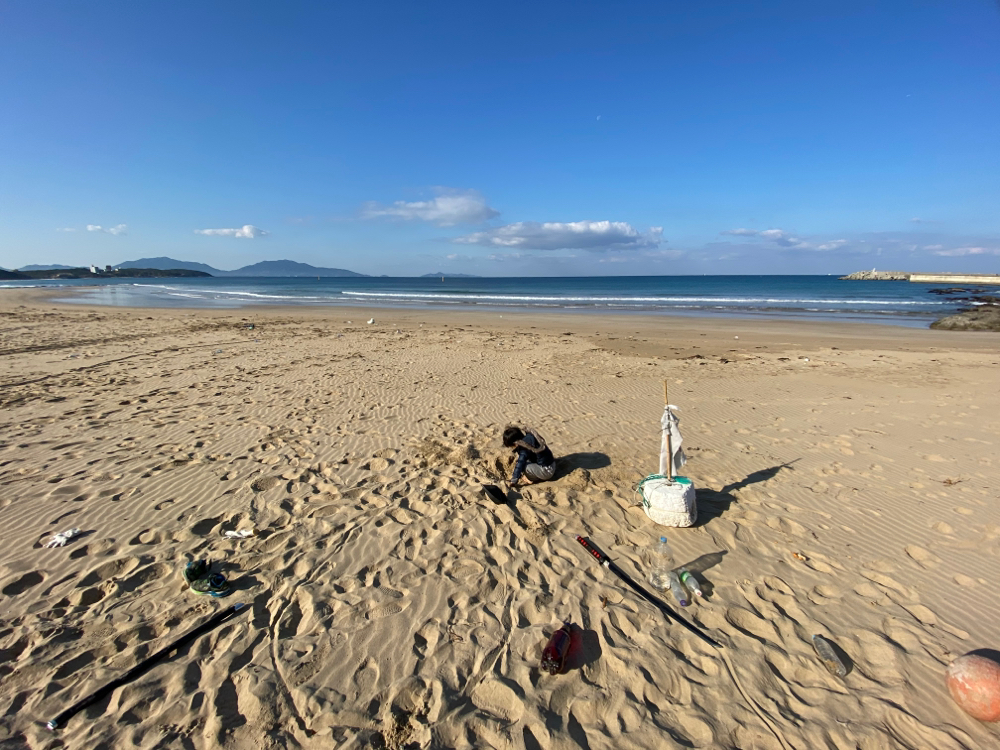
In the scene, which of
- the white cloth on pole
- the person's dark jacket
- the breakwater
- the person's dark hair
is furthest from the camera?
the breakwater

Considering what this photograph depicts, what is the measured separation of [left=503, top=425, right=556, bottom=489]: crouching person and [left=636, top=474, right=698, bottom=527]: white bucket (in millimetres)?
1368

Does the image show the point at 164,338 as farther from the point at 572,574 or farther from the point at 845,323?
→ the point at 845,323

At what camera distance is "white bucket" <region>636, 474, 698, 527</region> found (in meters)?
4.75

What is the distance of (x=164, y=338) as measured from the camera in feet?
53.9

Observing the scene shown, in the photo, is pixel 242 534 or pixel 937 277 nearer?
pixel 242 534

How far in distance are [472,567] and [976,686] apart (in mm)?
3642

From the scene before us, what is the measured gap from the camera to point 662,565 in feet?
14.0

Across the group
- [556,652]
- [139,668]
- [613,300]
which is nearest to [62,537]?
[139,668]

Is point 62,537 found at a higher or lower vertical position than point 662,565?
higher

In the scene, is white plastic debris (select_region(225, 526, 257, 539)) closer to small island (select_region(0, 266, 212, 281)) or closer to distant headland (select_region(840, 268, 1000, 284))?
distant headland (select_region(840, 268, 1000, 284))

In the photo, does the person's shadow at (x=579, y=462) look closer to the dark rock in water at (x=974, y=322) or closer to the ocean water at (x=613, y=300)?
the ocean water at (x=613, y=300)

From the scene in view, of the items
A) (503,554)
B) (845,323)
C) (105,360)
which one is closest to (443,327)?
(105,360)

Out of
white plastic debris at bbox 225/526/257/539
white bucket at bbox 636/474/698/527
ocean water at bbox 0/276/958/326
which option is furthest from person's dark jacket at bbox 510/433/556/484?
ocean water at bbox 0/276/958/326

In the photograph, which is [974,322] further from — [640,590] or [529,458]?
[640,590]
